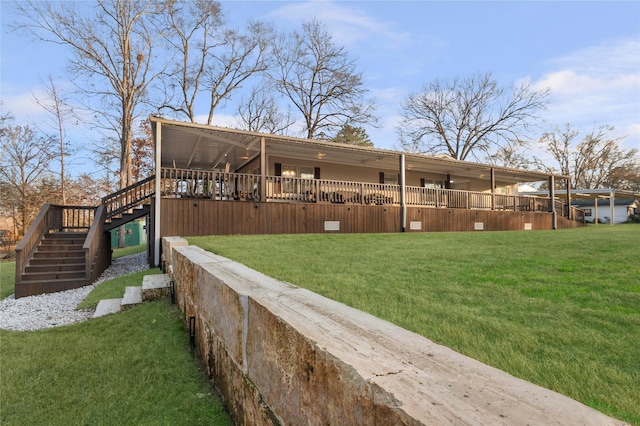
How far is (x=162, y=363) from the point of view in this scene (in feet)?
9.57

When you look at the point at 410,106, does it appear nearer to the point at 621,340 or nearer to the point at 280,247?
the point at 280,247

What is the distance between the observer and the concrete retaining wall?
2.28 feet

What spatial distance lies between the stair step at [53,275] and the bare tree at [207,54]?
14.4 meters

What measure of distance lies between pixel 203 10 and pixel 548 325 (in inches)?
910

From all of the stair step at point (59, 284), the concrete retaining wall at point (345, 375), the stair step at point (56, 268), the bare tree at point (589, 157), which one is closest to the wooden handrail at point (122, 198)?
the stair step at point (56, 268)

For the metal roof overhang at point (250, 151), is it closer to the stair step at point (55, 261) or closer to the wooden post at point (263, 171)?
the wooden post at point (263, 171)

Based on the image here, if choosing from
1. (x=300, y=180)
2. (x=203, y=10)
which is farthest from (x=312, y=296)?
(x=203, y=10)

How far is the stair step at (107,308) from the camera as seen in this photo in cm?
478

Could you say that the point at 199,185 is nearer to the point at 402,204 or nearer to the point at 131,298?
the point at 131,298

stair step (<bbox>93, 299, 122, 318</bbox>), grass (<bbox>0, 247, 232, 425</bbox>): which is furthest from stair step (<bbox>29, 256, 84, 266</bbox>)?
grass (<bbox>0, 247, 232, 425</bbox>)

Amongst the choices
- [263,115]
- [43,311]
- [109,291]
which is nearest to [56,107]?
[263,115]

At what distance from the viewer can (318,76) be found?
2333 cm

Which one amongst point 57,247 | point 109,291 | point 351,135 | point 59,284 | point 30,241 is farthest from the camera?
point 351,135

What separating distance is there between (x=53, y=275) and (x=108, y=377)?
22.3ft
